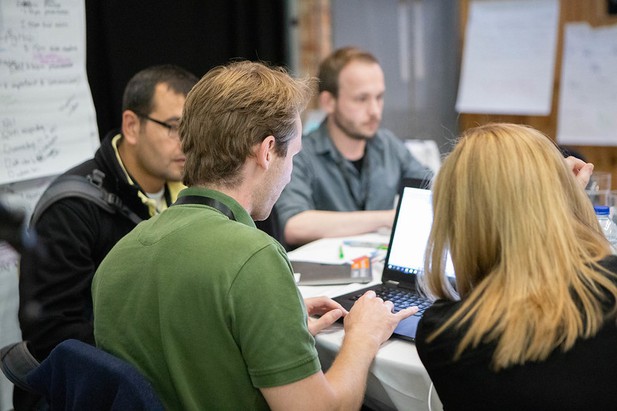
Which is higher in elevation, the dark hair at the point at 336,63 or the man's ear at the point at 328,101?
the dark hair at the point at 336,63

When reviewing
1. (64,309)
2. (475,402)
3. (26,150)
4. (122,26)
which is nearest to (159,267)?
(475,402)

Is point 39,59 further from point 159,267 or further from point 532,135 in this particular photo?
point 532,135

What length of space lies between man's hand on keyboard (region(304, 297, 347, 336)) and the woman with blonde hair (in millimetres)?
417

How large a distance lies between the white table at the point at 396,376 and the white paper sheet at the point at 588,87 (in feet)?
8.86

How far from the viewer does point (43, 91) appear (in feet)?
8.52

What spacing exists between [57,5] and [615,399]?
7.87 feet

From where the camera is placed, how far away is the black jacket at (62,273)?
1850 mm

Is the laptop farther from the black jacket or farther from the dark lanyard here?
the black jacket

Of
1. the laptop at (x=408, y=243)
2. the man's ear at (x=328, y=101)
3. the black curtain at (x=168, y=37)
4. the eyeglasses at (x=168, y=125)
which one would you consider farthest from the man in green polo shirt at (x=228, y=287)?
the black curtain at (x=168, y=37)

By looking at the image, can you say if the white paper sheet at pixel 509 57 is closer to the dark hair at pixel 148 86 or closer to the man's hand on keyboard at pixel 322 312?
the dark hair at pixel 148 86

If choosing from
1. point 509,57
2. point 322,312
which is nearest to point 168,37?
point 509,57

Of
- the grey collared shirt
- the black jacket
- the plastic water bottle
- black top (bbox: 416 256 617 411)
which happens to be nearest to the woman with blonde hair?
black top (bbox: 416 256 617 411)

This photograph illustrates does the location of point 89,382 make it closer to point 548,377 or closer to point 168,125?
point 548,377

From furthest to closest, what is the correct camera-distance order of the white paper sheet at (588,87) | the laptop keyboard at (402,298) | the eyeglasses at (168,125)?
the white paper sheet at (588,87), the eyeglasses at (168,125), the laptop keyboard at (402,298)
